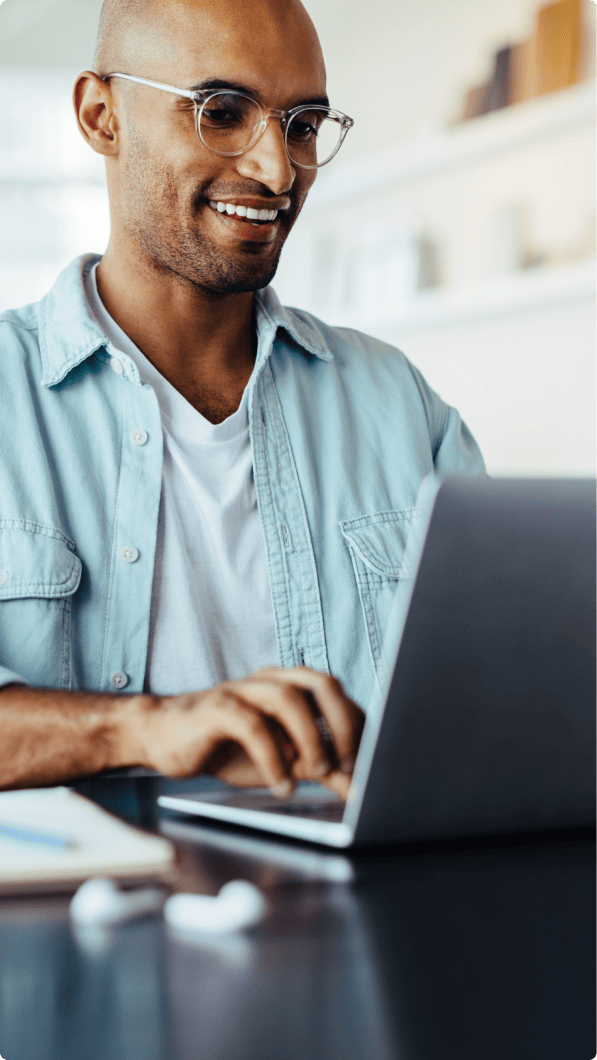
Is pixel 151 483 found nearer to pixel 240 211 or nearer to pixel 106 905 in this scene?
pixel 240 211

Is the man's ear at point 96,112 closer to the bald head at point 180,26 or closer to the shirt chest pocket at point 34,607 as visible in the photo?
the bald head at point 180,26

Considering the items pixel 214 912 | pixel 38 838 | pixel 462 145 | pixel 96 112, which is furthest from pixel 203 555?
pixel 462 145

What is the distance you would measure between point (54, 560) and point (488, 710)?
75 centimetres

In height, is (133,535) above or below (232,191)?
below

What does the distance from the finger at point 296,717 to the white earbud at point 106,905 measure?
0.15 meters

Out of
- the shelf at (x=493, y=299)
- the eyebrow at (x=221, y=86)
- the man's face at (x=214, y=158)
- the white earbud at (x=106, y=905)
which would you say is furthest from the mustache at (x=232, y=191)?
the shelf at (x=493, y=299)

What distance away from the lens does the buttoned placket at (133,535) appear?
1236mm

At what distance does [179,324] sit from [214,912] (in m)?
1.12

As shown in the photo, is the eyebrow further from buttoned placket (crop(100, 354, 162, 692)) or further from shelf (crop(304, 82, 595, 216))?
shelf (crop(304, 82, 595, 216))

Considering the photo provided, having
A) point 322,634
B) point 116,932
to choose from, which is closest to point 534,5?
point 322,634

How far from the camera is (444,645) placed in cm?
54

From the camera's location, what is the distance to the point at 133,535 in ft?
4.19

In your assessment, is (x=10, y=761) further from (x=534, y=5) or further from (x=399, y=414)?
(x=534, y=5)

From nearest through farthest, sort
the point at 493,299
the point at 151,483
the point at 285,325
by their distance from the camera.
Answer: the point at 151,483 < the point at 285,325 < the point at 493,299
